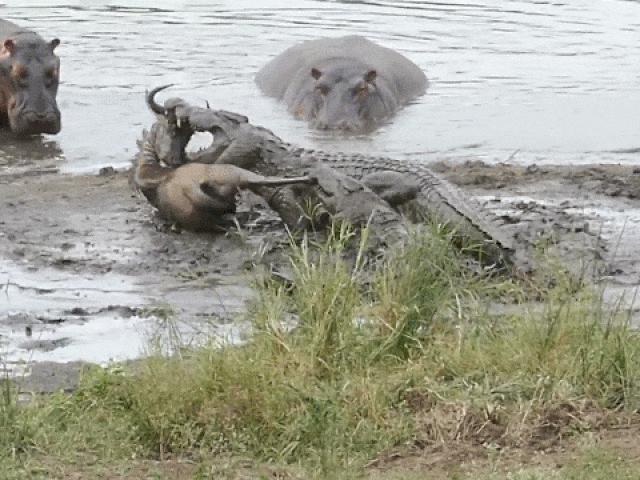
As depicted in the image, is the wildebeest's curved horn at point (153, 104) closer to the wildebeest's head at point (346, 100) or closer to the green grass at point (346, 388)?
the green grass at point (346, 388)

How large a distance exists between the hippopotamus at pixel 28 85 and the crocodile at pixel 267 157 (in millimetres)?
2885

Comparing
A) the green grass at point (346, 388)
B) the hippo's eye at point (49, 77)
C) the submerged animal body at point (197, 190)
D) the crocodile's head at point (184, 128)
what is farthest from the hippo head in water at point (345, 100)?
the green grass at point (346, 388)

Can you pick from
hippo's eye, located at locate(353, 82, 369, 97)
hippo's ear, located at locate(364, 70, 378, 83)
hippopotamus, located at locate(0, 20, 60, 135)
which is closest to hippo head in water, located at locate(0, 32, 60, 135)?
hippopotamus, located at locate(0, 20, 60, 135)

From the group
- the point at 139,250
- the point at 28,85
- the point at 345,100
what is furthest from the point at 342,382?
the point at 345,100

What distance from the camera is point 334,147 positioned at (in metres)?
11.1

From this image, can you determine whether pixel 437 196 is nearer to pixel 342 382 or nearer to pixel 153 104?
pixel 153 104

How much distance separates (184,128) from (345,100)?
4097 millimetres

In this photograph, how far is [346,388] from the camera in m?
4.83

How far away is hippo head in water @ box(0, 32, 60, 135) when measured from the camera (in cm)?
1105

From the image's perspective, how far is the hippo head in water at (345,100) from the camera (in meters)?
12.0

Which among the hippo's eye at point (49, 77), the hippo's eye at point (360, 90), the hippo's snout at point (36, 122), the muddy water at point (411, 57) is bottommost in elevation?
the muddy water at point (411, 57)

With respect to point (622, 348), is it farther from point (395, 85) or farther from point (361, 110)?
point (395, 85)

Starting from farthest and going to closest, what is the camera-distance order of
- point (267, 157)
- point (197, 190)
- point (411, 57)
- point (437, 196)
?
1. point (411, 57)
2. point (267, 157)
3. point (197, 190)
4. point (437, 196)

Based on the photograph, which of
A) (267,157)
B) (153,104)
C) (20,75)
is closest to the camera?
(267,157)
